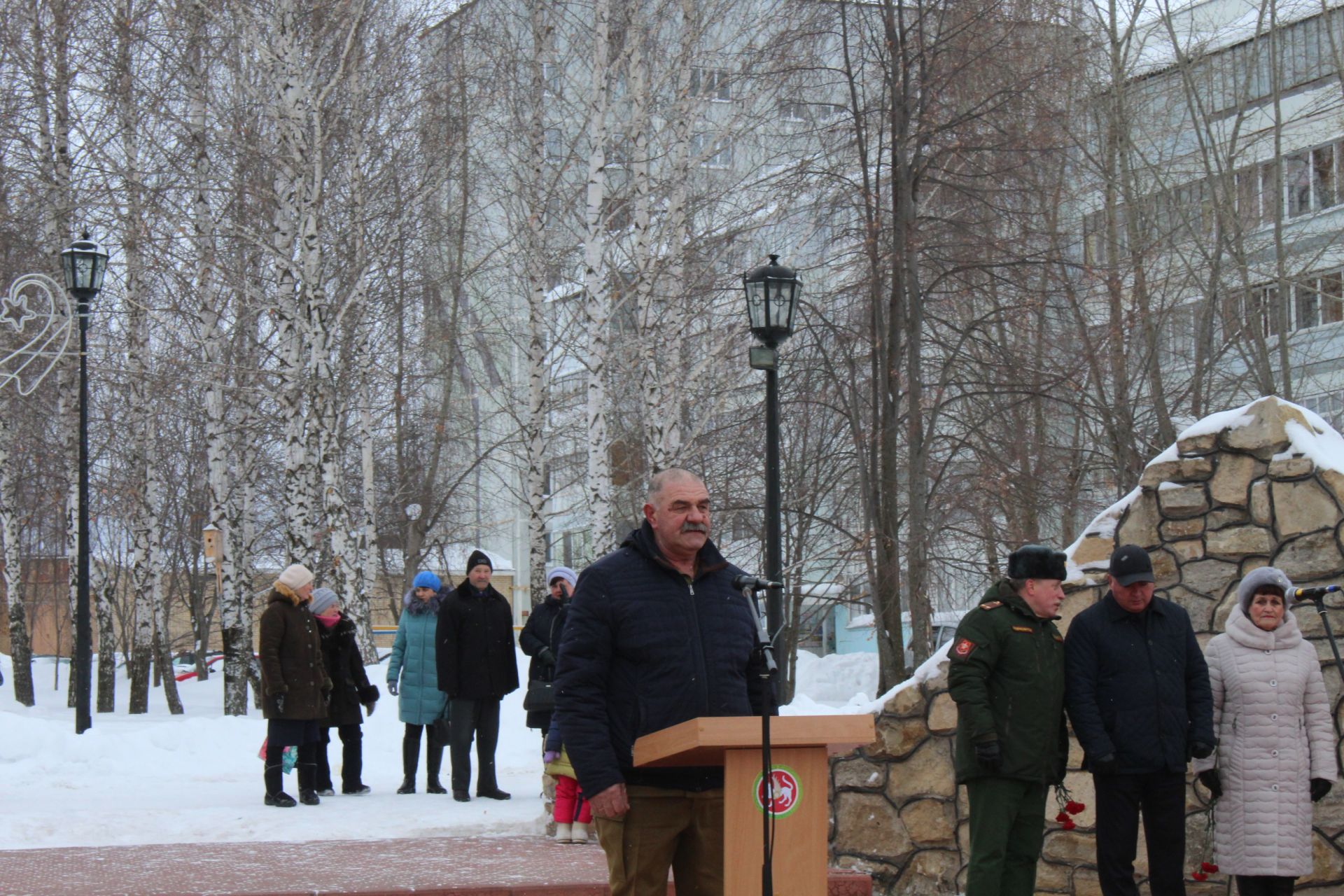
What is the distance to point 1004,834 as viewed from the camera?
21.9 ft

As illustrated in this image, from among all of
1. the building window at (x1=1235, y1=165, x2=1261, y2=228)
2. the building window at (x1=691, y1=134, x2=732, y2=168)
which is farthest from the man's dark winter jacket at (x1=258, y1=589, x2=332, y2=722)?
the building window at (x1=1235, y1=165, x2=1261, y2=228)

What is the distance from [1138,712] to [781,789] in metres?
2.69

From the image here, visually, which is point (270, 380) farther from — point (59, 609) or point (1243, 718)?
point (59, 609)

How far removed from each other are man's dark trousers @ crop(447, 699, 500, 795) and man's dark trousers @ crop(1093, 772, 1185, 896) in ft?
18.8

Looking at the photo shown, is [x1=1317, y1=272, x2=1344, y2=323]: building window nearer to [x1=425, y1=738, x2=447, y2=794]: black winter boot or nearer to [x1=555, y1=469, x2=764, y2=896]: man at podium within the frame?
[x1=425, y1=738, x2=447, y2=794]: black winter boot

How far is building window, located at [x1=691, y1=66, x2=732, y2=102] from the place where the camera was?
21250 millimetres

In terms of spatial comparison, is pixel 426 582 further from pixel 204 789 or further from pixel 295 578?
pixel 204 789

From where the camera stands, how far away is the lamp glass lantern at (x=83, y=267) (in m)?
16.8

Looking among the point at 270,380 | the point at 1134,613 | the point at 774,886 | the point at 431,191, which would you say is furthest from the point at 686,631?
the point at 270,380

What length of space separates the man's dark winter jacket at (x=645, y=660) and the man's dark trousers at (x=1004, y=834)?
1978 millimetres

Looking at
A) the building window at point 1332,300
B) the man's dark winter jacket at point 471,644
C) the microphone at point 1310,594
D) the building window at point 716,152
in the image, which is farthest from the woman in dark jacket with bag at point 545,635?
the building window at point 1332,300

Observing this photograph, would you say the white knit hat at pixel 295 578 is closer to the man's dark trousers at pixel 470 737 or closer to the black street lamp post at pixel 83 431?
the man's dark trousers at pixel 470 737

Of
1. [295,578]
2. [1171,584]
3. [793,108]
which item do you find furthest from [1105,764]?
[793,108]

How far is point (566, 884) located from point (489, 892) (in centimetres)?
39
